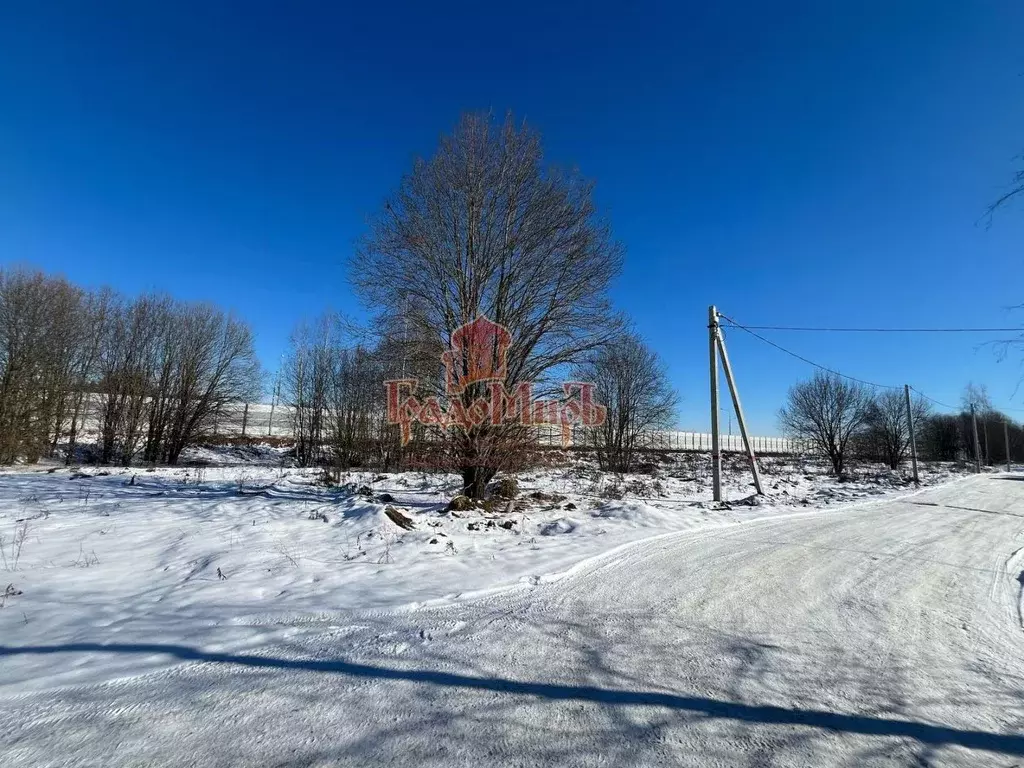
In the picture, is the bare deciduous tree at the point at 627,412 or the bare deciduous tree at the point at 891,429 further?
the bare deciduous tree at the point at 891,429

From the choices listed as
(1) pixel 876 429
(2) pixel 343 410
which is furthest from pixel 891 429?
(2) pixel 343 410

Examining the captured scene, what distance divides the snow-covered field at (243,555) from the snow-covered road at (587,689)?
12.9 inches

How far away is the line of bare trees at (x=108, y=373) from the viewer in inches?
815

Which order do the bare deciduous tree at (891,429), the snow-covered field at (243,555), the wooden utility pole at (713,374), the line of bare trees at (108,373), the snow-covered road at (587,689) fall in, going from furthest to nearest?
1. the bare deciduous tree at (891,429)
2. the line of bare trees at (108,373)
3. the wooden utility pole at (713,374)
4. the snow-covered field at (243,555)
5. the snow-covered road at (587,689)

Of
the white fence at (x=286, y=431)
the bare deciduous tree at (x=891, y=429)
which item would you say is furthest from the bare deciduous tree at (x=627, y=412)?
the bare deciduous tree at (x=891, y=429)

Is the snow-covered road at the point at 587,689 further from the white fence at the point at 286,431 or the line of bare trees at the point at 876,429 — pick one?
the line of bare trees at the point at 876,429

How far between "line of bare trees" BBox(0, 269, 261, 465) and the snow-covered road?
24.4 meters

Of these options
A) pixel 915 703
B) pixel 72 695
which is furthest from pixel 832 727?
pixel 72 695

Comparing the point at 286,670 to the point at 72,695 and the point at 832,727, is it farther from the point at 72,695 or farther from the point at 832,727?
the point at 832,727

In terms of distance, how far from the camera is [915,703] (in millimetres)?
3010

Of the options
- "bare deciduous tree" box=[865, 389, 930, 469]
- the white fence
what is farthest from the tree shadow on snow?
"bare deciduous tree" box=[865, 389, 930, 469]

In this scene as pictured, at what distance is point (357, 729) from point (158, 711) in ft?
3.87

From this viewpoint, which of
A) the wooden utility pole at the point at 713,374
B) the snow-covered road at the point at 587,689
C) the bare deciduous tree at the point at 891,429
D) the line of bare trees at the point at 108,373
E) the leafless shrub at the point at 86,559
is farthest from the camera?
the bare deciduous tree at the point at 891,429

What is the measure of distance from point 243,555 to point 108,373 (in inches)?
1113
